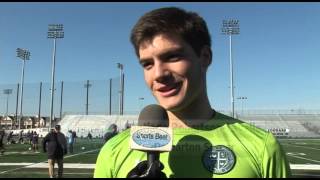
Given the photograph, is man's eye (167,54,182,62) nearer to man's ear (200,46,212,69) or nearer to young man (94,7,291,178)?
young man (94,7,291,178)

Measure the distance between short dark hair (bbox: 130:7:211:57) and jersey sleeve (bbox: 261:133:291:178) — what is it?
0.53 meters

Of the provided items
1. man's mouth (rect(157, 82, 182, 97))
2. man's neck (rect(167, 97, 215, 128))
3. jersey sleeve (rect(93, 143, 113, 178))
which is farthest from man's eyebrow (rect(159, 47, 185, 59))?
jersey sleeve (rect(93, 143, 113, 178))

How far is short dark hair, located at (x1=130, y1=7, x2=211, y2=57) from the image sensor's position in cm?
200

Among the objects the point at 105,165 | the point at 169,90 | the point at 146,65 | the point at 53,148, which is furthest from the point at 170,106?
the point at 53,148

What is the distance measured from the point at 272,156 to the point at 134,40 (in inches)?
32.5

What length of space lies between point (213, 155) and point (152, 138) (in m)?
0.36

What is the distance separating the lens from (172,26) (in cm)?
200

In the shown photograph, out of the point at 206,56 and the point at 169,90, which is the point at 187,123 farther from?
the point at 206,56

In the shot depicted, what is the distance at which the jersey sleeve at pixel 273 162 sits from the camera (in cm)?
196

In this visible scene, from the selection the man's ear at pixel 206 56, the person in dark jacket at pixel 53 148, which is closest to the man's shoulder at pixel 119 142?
the man's ear at pixel 206 56

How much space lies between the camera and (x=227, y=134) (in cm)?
208

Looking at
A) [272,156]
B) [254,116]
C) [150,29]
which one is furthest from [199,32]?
[254,116]

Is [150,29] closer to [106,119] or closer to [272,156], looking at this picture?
[272,156]

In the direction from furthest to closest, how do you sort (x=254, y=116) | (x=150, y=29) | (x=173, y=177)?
(x=254, y=116) → (x=150, y=29) → (x=173, y=177)
